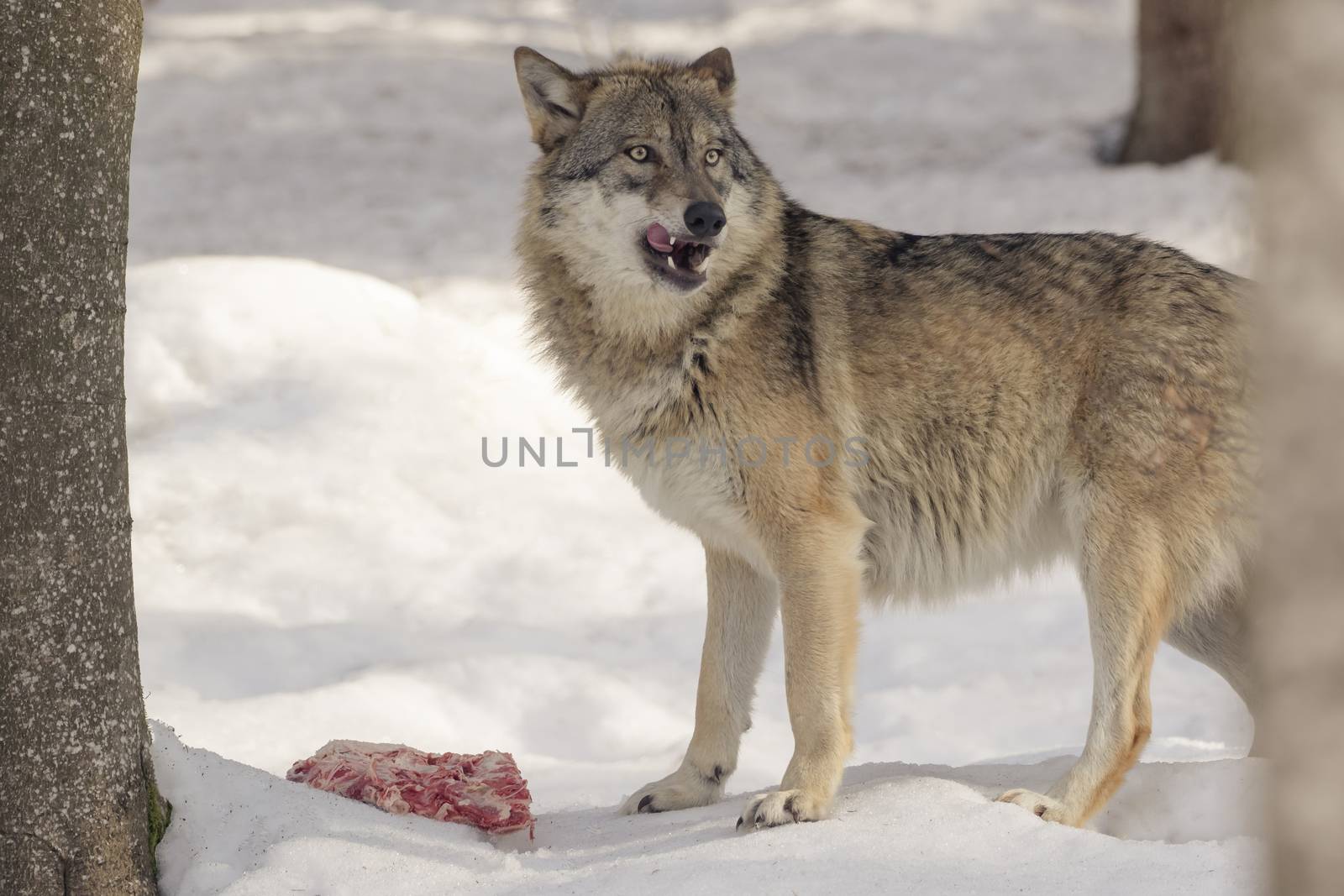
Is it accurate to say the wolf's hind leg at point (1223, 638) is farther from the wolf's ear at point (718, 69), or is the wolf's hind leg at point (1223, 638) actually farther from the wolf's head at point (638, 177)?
the wolf's ear at point (718, 69)

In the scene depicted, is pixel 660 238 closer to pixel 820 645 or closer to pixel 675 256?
pixel 675 256

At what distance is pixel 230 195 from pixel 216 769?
357 inches

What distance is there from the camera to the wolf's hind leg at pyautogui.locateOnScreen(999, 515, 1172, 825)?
3.76 meters

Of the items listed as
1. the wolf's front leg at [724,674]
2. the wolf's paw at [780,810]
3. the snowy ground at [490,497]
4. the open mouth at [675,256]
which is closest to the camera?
the snowy ground at [490,497]

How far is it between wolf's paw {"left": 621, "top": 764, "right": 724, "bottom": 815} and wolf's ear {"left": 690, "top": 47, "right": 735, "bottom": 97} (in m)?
2.20

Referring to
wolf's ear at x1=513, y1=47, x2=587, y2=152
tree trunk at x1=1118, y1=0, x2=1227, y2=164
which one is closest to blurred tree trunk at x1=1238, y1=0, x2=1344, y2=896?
wolf's ear at x1=513, y1=47, x2=587, y2=152

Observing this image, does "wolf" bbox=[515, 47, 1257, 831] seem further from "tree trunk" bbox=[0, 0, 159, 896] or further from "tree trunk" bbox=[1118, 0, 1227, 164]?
"tree trunk" bbox=[1118, 0, 1227, 164]

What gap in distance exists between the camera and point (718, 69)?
445 cm

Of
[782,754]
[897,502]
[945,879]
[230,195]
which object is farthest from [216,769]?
[230,195]

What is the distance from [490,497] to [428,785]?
12.3 ft

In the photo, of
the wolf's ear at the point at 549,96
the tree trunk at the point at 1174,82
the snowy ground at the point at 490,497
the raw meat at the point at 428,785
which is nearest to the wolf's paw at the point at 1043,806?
the snowy ground at the point at 490,497

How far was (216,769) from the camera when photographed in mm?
3393

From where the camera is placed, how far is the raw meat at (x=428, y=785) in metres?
3.71
